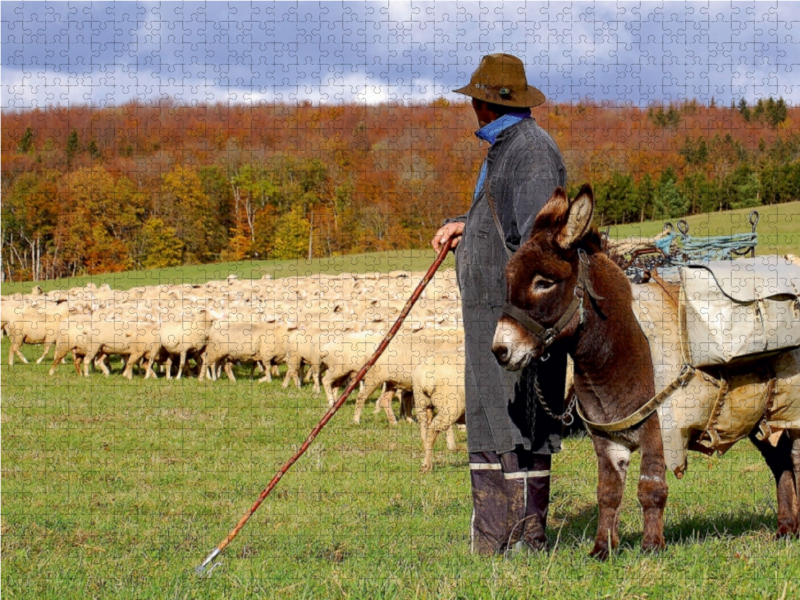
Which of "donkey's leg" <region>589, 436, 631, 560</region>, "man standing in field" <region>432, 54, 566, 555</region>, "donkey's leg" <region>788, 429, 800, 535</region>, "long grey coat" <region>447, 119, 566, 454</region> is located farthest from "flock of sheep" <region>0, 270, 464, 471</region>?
"donkey's leg" <region>589, 436, 631, 560</region>

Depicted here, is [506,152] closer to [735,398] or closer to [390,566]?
[735,398]

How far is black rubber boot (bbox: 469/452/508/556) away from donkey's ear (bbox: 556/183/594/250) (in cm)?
140

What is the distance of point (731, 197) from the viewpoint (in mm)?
13109

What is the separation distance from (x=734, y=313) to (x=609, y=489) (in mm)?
1150

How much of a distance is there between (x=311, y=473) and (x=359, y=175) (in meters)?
3.56

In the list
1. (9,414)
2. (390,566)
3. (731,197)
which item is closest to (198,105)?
(390,566)

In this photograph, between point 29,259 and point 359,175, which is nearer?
point 359,175

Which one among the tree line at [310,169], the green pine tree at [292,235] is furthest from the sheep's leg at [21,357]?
the green pine tree at [292,235]

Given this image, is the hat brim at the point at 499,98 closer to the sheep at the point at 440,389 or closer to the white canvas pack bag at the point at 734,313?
the white canvas pack bag at the point at 734,313

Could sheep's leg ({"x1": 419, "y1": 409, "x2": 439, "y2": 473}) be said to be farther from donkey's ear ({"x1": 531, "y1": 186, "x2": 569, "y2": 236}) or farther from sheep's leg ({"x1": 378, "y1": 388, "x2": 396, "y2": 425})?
donkey's ear ({"x1": 531, "y1": 186, "x2": 569, "y2": 236})

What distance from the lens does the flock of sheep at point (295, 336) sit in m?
12.4

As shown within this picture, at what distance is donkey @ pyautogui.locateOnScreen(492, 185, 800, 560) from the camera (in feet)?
15.4

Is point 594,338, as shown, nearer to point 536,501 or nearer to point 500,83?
point 536,501

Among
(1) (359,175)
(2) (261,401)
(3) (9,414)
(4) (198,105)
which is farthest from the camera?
(2) (261,401)
